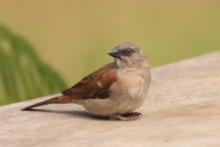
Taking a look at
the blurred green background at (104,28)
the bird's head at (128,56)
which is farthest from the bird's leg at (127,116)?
the blurred green background at (104,28)

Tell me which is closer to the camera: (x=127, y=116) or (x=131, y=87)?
(x=131, y=87)

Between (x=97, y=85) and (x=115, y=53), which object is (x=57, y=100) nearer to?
(x=97, y=85)

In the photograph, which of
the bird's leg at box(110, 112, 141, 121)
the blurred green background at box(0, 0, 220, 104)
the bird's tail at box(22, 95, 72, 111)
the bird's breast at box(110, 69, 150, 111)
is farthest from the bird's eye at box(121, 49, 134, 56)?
the blurred green background at box(0, 0, 220, 104)

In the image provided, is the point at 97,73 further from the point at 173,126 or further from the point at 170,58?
the point at 170,58

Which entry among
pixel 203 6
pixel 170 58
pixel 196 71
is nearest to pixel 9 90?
pixel 196 71

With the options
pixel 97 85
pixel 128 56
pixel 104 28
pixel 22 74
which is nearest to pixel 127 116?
pixel 97 85

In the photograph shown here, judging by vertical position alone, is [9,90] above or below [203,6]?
below
